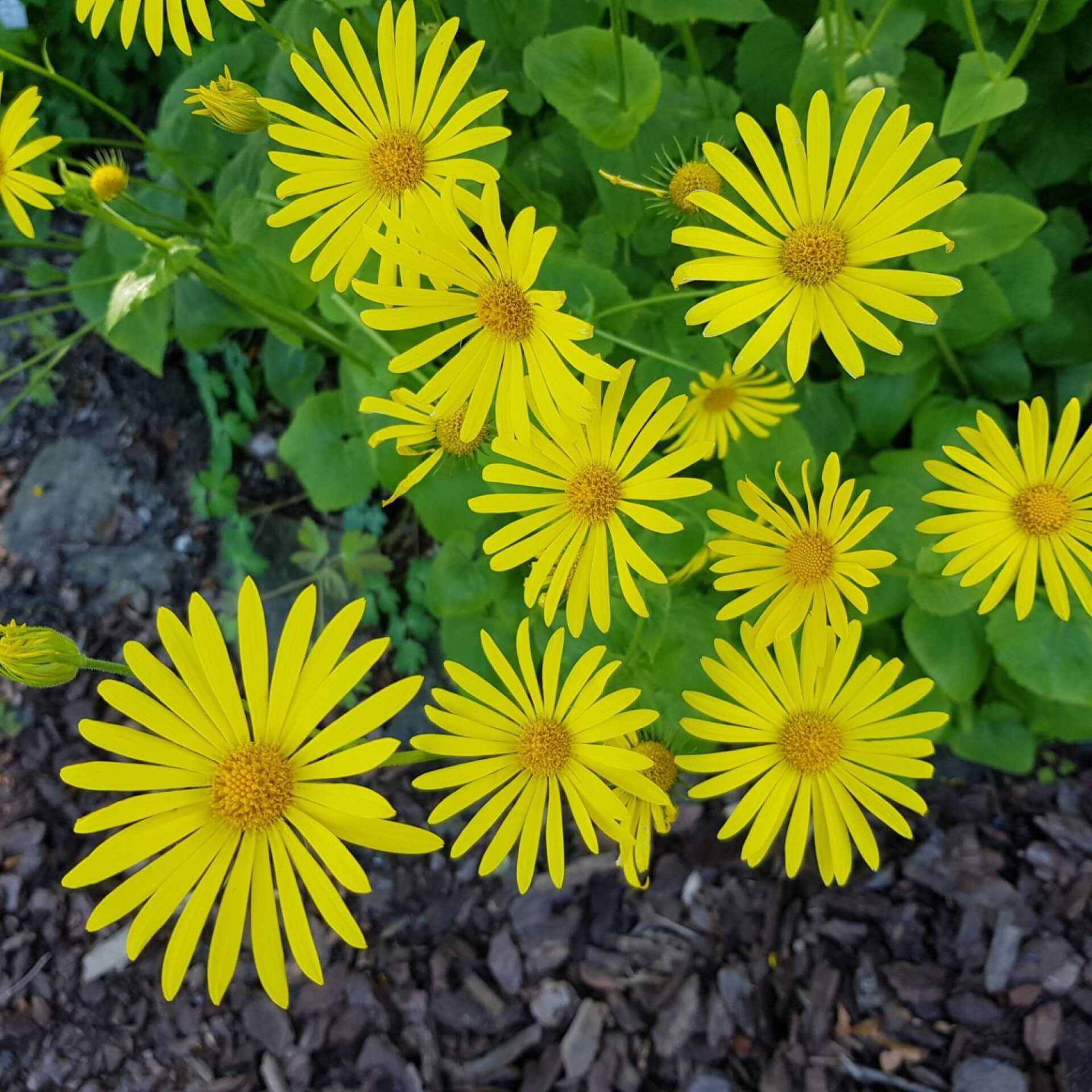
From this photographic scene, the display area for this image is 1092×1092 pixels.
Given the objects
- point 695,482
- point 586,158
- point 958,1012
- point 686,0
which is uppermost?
point 686,0

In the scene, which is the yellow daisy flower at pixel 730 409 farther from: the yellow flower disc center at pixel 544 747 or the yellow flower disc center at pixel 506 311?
the yellow flower disc center at pixel 544 747

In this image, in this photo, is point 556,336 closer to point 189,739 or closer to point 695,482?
point 695,482

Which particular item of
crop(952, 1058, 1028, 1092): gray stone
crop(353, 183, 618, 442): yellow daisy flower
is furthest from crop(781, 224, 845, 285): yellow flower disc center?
crop(952, 1058, 1028, 1092): gray stone

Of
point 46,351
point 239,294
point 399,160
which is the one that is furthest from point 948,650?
point 46,351

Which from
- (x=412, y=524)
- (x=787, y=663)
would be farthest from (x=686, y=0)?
(x=412, y=524)

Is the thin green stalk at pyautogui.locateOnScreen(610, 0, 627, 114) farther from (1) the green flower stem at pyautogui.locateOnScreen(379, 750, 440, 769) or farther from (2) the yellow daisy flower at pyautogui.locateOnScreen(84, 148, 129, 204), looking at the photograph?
(1) the green flower stem at pyautogui.locateOnScreen(379, 750, 440, 769)

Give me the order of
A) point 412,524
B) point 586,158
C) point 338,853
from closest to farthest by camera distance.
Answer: point 338,853
point 586,158
point 412,524

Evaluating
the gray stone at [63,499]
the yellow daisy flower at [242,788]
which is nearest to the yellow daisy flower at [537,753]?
the yellow daisy flower at [242,788]
